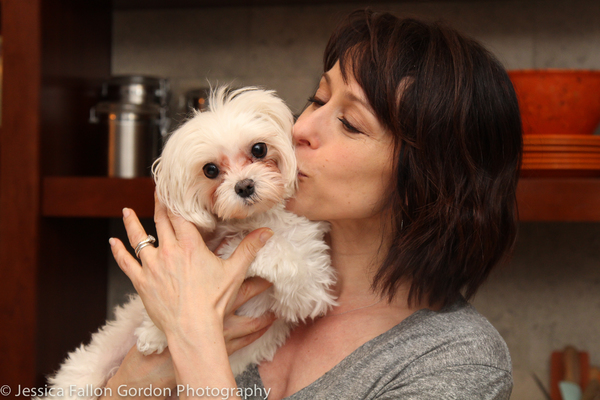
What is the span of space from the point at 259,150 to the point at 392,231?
374 mm

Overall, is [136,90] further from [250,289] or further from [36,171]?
[250,289]

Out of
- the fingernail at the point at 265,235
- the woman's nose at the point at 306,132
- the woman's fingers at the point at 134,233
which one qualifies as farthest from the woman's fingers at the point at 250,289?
the woman's nose at the point at 306,132

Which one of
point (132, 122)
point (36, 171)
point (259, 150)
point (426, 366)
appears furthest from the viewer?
point (132, 122)

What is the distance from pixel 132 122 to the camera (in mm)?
1656

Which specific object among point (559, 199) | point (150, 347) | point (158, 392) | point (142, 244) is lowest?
point (158, 392)

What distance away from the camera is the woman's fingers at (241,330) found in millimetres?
1072

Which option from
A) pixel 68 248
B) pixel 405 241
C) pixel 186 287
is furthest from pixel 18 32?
pixel 405 241

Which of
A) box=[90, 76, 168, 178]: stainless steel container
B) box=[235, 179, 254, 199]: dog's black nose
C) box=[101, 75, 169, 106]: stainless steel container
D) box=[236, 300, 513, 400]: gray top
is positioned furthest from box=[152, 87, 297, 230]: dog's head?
box=[101, 75, 169, 106]: stainless steel container

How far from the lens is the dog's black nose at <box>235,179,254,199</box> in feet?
3.17

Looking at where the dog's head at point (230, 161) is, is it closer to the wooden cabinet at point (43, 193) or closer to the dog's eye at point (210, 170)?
the dog's eye at point (210, 170)

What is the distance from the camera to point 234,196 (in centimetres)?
98

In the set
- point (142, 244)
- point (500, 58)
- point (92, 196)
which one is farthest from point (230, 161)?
point (500, 58)

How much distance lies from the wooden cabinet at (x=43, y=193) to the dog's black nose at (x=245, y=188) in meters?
0.60

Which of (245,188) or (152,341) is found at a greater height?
(245,188)
